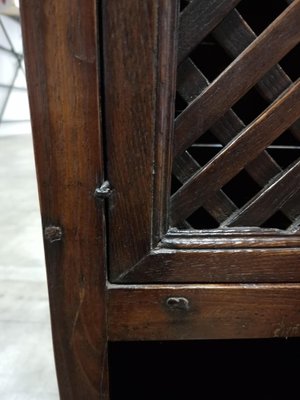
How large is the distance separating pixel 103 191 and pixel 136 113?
87 mm

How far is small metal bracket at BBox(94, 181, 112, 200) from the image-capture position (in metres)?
0.40

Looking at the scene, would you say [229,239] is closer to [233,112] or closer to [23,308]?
[233,112]

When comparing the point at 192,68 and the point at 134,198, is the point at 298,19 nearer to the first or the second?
the point at 192,68

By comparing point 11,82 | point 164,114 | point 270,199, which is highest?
point 11,82

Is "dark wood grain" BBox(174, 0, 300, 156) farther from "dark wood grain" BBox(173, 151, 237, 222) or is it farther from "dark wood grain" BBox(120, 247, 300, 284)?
"dark wood grain" BBox(120, 247, 300, 284)

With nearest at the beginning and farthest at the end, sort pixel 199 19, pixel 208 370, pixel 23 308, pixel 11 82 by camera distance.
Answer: pixel 199 19 → pixel 208 370 → pixel 23 308 → pixel 11 82

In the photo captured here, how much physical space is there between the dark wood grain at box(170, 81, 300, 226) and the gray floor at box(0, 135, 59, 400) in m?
0.63

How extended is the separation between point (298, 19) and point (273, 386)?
0.71 m

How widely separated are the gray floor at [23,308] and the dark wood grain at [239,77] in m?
0.70

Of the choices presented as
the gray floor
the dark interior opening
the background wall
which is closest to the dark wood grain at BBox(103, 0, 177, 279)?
the dark interior opening

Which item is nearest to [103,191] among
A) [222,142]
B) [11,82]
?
[222,142]

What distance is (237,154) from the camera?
42 centimetres

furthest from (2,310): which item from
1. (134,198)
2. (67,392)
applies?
(134,198)

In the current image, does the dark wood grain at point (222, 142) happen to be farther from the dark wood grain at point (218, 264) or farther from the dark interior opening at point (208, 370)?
the dark interior opening at point (208, 370)
